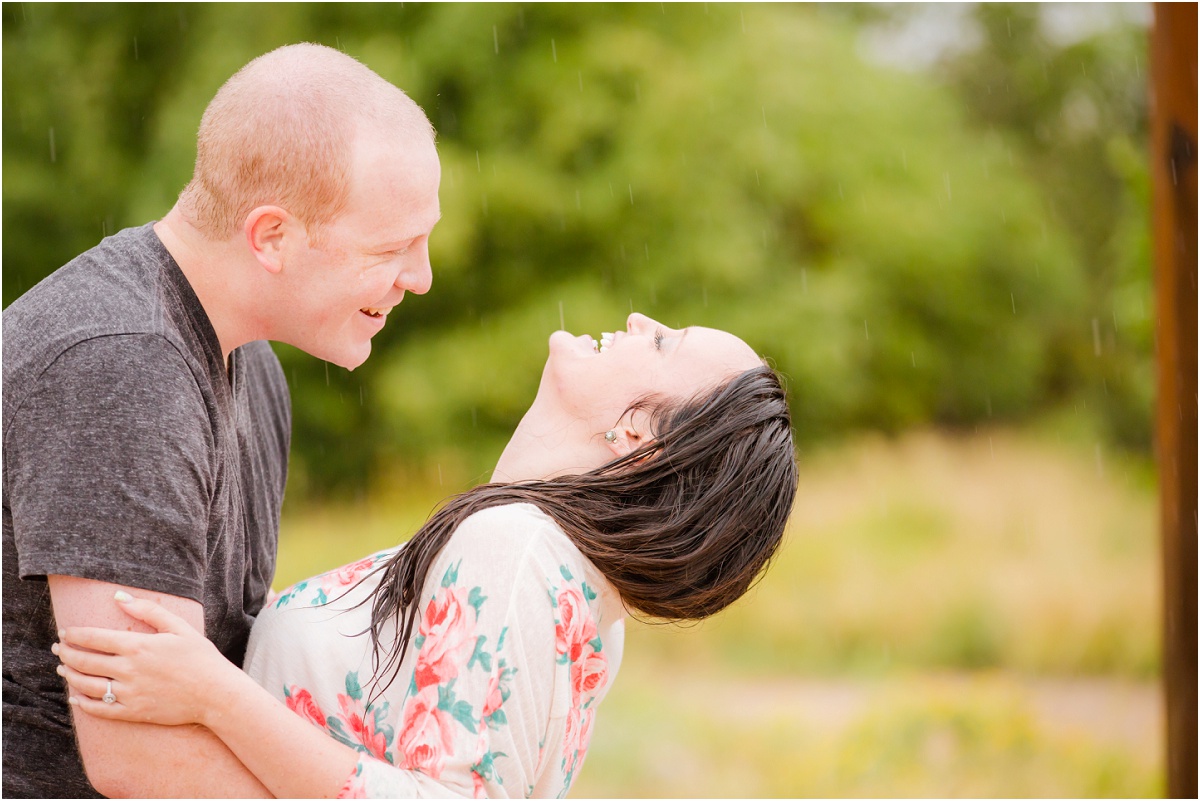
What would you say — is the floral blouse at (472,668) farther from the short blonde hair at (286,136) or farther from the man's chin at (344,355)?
the short blonde hair at (286,136)

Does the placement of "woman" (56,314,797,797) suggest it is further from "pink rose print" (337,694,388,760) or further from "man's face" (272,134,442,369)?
"man's face" (272,134,442,369)

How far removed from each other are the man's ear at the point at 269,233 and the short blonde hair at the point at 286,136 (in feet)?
0.05

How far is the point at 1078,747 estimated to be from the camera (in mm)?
5055

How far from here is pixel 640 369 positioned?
5.90 feet

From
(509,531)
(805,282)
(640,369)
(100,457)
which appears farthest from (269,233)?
(805,282)

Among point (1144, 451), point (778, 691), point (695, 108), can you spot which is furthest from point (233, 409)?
point (1144, 451)

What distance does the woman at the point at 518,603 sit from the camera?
1.35 metres

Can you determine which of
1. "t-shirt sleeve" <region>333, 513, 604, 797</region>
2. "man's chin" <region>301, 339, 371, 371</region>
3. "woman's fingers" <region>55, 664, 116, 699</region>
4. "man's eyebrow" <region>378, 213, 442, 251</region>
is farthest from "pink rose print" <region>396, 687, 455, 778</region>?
"man's eyebrow" <region>378, 213, 442, 251</region>

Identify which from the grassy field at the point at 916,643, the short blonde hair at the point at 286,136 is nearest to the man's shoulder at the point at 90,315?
the short blonde hair at the point at 286,136

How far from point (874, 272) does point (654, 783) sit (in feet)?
12.9

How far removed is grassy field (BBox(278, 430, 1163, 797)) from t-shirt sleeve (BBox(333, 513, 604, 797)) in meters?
3.32

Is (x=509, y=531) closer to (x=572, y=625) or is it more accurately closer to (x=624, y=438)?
(x=572, y=625)

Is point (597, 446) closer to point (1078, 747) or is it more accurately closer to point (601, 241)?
point (1078, 747)

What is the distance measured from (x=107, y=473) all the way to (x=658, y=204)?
5487 mm
